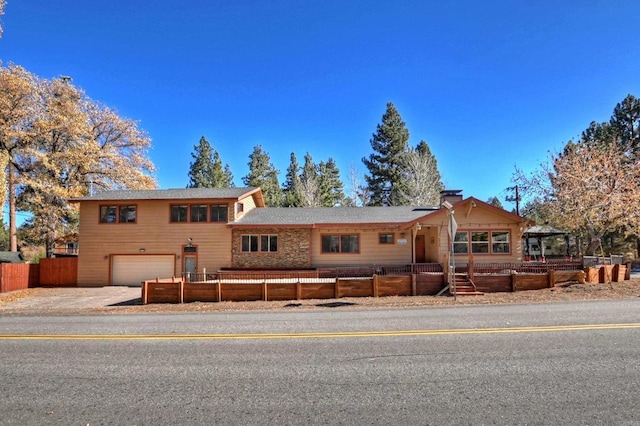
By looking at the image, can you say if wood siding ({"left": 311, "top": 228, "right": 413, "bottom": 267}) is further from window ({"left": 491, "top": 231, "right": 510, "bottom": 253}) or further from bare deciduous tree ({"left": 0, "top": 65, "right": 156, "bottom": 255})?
bare deciduous tree ({"left": 0, "top": 65, "right": 156, "bottom": 255})

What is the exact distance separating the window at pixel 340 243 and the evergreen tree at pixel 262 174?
3034cm

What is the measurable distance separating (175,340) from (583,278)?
1643cm

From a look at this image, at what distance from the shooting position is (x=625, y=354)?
5953 mm

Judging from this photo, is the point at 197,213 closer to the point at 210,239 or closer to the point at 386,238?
the point at 210,239

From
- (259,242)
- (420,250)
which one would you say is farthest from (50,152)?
(420,250)

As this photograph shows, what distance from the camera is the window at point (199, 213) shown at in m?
23.1

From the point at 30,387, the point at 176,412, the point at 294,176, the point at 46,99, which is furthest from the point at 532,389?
the point at 294,176

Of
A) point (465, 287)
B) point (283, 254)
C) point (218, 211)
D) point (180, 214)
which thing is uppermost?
point (218, 211)

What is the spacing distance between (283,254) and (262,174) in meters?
34.9

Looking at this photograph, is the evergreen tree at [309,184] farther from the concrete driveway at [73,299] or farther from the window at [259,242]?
the concrete driveway at [73,299]

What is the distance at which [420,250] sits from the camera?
24203mm

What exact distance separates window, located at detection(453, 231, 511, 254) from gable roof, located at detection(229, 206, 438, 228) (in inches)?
91.0

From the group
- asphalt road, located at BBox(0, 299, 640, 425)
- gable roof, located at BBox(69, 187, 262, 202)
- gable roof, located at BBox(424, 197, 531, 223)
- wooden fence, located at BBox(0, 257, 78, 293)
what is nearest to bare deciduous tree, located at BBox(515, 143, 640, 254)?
gable roof, located at BBox(424, 197, 531, 223)

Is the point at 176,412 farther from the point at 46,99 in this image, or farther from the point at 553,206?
the point at 46,99
